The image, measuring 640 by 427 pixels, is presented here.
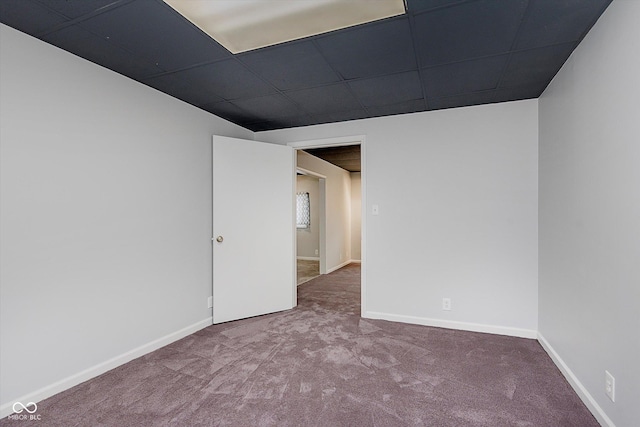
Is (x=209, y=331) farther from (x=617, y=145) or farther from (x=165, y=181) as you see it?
(x=617, y=145)

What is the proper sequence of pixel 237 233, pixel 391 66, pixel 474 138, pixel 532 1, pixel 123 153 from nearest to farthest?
1. pixel 532 1
2. pixel 391 66
3. pixel 123 153
4. pixel 474 138
5. pixel 237 233

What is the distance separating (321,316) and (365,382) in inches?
54.8

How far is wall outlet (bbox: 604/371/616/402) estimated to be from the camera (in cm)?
153

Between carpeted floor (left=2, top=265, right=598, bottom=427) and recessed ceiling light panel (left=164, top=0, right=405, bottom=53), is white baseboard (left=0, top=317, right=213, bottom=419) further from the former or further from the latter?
recessed ceiling light panel (left=164, top=0, right=405, bottom=53)

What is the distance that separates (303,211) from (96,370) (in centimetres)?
596

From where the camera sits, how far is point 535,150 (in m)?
2.81

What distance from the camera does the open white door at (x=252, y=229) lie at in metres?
3.27

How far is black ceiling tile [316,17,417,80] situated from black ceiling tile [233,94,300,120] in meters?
0.76

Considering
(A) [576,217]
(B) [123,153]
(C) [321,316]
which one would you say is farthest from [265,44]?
(C) [321,316]

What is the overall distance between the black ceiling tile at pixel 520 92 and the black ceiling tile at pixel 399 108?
65 centimetres

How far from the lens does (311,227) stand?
7.80m

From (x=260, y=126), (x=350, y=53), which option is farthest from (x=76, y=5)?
(x=260, y=126)

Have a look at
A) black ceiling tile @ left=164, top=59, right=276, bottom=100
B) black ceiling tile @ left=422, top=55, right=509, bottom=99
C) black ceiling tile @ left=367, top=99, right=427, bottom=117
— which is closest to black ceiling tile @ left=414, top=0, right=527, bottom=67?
black ceiling tile @ left=422, top=55, right=509, bottom=99

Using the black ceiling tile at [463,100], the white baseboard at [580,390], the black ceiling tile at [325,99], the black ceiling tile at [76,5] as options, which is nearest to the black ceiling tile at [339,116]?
the black ceiling tile at [325,99]
